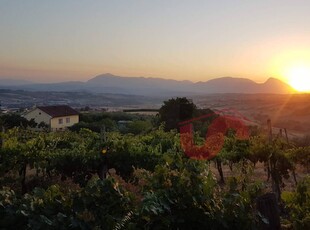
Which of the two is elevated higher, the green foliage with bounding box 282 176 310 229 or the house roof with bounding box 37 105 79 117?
the green foliage with bounding box 282 176 310 229

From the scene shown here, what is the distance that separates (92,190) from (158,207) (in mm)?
908

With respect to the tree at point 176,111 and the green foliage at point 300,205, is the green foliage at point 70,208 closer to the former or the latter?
the green foliage at point 300,205

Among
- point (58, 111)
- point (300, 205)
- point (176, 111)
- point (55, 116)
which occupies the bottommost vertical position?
point (55, 116)

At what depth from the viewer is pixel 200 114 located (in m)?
41.2

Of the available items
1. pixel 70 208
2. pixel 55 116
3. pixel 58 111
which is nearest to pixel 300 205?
pixel 70 208

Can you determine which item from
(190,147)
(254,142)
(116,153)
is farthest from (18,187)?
(254,142)

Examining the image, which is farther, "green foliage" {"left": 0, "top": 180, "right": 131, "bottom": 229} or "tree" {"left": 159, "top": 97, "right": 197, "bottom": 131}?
"tree" {"left": 159, "top": 97, "right": 197, "bottom": 131}

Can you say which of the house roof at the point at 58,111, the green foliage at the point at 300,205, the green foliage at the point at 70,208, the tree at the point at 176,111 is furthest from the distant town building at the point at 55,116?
the green foliage at the point at 300,205

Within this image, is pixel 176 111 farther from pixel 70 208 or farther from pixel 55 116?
pixel 70 208

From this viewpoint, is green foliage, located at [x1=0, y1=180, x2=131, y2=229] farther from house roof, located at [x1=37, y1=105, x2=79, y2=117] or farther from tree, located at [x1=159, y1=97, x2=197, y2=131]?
house roof, located at [x1=37, y1=105, x2=79, y2=117]

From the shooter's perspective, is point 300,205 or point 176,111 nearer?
point 300,205

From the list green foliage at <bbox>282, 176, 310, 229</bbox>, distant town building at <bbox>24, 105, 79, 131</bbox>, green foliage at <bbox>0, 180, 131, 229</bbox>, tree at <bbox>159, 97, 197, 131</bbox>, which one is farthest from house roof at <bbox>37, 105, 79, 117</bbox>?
green foliage at <bbox>282, 176, 310, 229</bbox>

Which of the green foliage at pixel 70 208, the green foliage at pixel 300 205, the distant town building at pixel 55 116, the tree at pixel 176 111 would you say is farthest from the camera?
the distant town building at pixel 55 116

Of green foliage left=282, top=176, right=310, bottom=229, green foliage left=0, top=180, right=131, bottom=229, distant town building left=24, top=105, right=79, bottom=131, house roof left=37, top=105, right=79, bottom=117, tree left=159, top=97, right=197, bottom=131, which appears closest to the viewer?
green foliage left=0, top=180, right=131, bottom=229
